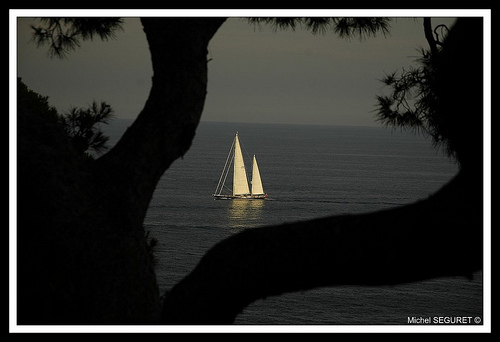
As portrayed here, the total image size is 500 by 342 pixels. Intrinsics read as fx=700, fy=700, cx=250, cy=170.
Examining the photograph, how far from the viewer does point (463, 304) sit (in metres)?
44.1

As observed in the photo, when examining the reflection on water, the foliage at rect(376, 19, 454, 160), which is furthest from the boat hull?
the foliage at rect(376, 19, 454, 160)

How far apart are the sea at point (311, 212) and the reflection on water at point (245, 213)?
114 millimetres

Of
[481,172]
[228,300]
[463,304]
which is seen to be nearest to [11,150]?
[228,300]

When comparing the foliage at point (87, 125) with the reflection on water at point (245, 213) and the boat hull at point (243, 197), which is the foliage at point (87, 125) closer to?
the reflection on water at point (245, 213)

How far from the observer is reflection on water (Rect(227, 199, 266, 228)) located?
75.2 meters

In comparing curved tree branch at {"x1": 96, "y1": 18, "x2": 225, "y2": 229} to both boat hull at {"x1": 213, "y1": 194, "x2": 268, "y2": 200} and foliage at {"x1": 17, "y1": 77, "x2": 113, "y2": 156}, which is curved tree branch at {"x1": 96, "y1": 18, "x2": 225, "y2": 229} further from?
boat hull at {"x1": 213, "y1": 194, "x2": 268, "y2": 200}

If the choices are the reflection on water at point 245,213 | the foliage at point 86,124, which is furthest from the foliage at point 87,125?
the reflection on water at point 245,213

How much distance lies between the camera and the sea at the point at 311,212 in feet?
140

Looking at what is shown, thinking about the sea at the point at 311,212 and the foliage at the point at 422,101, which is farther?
the sea at the point at 311,212

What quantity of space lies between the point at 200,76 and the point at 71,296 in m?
1.34

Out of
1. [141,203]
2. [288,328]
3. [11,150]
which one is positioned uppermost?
[11,150]

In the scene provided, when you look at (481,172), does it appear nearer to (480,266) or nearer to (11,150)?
(480,266)

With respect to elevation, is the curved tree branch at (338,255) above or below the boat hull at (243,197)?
above

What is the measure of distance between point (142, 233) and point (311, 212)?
74.1m
